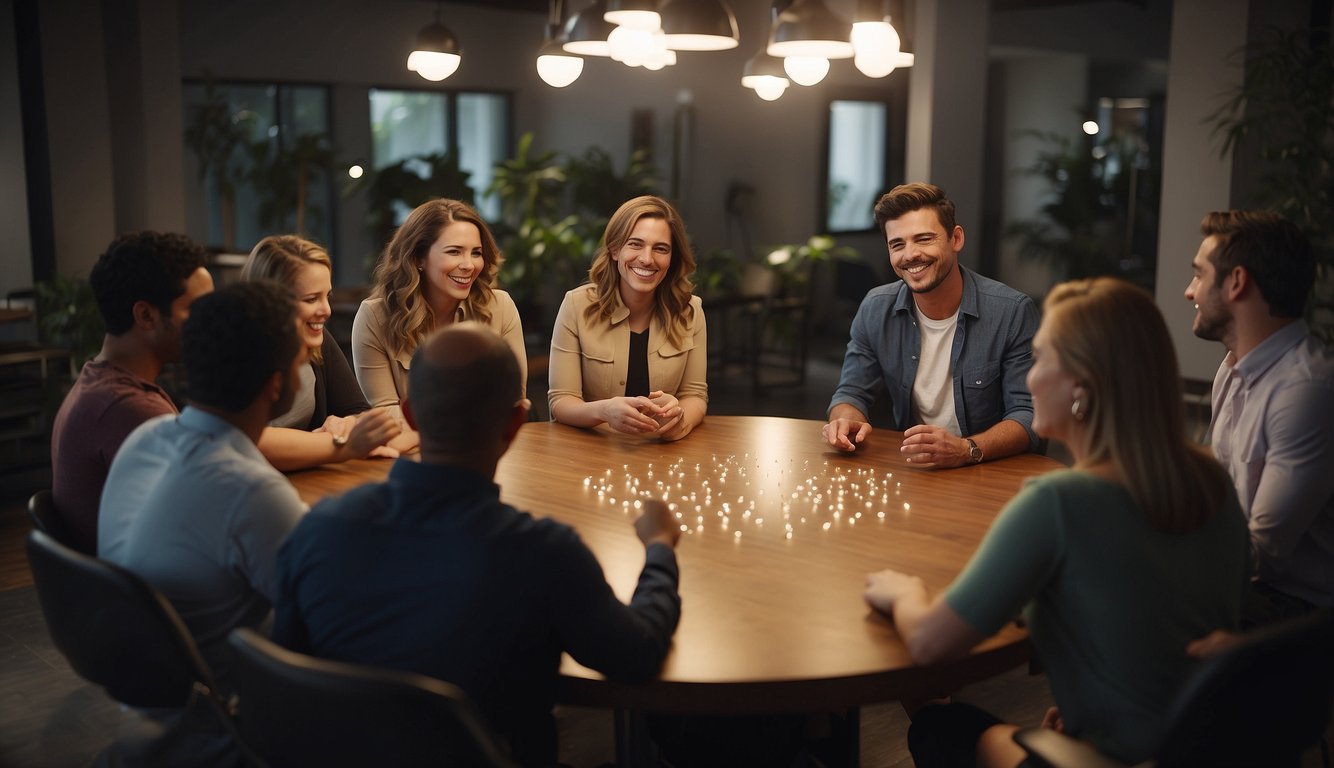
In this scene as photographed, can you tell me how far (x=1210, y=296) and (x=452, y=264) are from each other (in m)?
2.12

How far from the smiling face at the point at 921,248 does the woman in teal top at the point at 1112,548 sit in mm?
1665

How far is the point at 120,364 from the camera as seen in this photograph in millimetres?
2377

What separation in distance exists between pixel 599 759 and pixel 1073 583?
76.1 inches

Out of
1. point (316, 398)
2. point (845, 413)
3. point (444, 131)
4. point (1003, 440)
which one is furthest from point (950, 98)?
point (444, 131)

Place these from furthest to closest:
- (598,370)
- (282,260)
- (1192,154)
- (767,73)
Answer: (1192,154) < (767,73) < (598,370) < (282,260)

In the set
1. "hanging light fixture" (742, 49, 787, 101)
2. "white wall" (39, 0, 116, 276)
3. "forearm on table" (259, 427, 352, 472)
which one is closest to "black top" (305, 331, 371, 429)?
"forearm on table" (259, 427, 352, 472)

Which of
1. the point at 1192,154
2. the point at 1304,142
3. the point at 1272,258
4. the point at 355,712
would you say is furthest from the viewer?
the point at 1192,154

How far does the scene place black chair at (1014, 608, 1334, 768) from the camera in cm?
157

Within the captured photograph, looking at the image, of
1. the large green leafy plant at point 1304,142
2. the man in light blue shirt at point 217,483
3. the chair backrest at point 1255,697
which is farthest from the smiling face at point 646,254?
the large green leafy plant at point 1304,142

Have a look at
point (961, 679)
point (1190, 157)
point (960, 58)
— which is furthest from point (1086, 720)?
point (960, 58)

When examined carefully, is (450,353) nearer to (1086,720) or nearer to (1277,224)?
(1086,720)

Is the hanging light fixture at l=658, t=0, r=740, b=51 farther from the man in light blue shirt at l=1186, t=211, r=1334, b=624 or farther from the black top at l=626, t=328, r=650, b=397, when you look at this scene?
the man in light blue shirt at l=1186, t=211, r=1334, b=624

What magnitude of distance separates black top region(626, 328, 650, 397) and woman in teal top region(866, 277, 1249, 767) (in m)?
2.13

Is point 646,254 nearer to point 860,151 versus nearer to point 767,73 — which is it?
point 767,73
